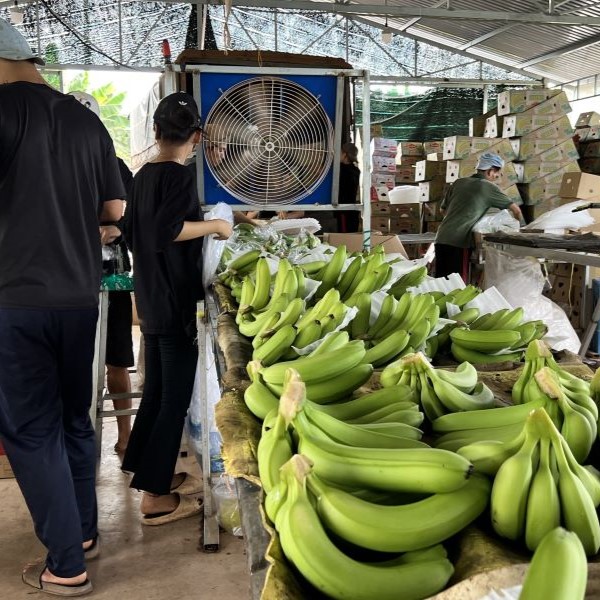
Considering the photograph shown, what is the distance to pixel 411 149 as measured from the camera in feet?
32.4

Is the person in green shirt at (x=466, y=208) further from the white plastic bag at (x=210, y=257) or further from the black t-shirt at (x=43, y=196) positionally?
the black t-shirt at (x=43, y=196)

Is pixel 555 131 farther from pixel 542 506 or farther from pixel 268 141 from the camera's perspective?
pixel 542 506

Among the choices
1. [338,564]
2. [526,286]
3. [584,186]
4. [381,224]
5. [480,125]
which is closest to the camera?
[338,564]

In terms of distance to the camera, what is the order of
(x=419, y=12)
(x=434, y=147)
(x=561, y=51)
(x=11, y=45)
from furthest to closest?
(x=561, y=51)
(x=434, y=147)
(x=419, y=12)
(x=11, y=45)

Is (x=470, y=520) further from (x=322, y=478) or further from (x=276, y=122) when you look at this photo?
(x=276, y=122)

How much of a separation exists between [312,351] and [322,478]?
2.13 ft

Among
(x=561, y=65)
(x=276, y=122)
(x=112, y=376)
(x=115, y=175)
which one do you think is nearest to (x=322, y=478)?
(x=115, y=175)

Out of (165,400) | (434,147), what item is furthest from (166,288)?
(434,147)

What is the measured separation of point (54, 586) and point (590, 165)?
7988 millimetres

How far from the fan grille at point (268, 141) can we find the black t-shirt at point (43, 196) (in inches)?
45.6

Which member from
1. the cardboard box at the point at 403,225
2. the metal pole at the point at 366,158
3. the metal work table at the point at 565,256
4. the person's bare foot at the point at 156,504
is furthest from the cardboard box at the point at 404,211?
the person's bare foot at the point at 156,504

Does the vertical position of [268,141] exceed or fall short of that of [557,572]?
it exceeds it

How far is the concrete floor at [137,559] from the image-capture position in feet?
7.79

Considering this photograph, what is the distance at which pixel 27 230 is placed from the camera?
2.05 m
